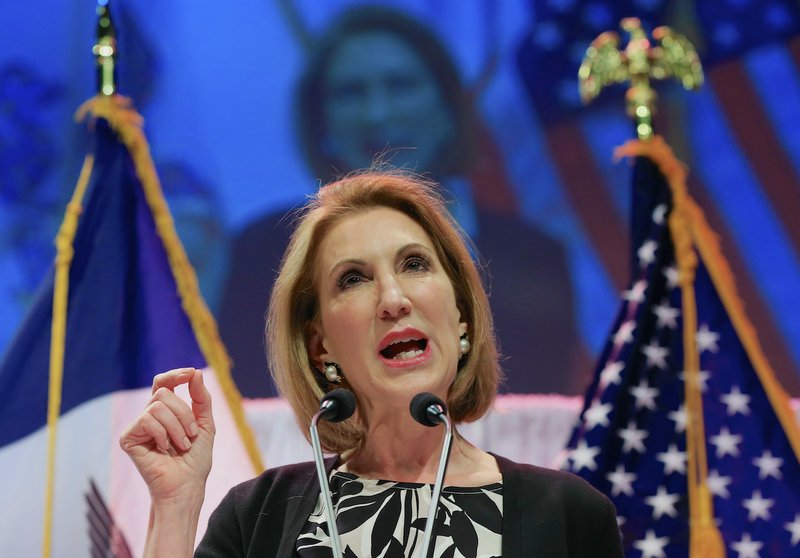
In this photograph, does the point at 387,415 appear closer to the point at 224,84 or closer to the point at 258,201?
the point at 258,201

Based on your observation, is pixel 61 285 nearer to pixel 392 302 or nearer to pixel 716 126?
pixel 392 302

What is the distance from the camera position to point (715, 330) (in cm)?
265

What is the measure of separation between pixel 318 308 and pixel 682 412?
3.65ft

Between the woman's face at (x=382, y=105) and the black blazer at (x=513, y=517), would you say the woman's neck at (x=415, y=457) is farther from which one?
the woman's face at (x=382, y=105)

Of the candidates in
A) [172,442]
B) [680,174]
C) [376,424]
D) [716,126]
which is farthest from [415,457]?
[716,126]

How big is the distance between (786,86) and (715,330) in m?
0.96

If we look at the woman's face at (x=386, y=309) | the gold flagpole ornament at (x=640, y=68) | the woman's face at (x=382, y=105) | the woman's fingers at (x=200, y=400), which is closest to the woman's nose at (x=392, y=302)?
the woman's face at (x=386, y=309)

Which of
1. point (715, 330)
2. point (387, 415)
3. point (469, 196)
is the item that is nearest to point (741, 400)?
point (715, 330)

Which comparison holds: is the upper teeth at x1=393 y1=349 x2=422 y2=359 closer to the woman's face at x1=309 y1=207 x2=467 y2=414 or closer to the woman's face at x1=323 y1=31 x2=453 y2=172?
the woman's face at x1=309 y1=207 x2=467 y2=414

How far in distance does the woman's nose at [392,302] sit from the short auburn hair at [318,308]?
0.18 metres

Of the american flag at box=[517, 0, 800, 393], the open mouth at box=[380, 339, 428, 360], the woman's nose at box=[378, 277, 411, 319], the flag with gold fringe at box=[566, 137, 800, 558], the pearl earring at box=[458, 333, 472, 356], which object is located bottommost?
the flag with gold fringe at box=[566, 137, 800, 558]

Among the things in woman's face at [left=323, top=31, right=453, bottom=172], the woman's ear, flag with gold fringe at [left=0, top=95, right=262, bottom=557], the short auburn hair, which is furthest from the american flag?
the woman's ear

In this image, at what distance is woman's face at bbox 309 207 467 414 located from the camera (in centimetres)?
164

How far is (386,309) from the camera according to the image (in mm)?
1633
